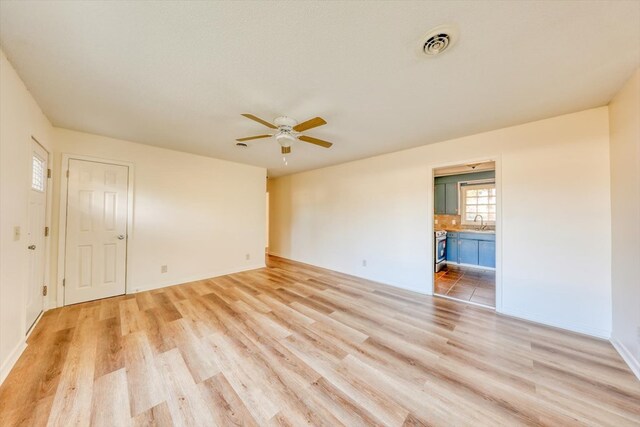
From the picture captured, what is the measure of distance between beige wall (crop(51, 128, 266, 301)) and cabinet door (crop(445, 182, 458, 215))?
4981 millimetres

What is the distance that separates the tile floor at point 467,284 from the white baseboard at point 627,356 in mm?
1052

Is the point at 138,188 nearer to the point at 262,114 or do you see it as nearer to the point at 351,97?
the point at 262,114

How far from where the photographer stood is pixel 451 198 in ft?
19.5

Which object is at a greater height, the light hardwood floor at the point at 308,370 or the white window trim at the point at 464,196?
the white window trim at the point at 464,196

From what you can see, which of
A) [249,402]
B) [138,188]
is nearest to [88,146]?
[138,188]

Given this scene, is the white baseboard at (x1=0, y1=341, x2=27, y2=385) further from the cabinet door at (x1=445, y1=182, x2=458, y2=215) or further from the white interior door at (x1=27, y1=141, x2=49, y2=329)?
the cabinet door at (x1=445, y1=182, x2=458, y2=215)

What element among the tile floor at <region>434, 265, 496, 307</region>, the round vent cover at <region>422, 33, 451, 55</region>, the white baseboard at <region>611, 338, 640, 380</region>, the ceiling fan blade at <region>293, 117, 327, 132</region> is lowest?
the tile floor at <region>434, 265, 496, 307</region>

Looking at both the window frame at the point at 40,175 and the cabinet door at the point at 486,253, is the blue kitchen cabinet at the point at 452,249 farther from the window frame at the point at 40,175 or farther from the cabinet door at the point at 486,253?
the window frame at the point at 40,175

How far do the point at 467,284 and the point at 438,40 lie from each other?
4.10 meters

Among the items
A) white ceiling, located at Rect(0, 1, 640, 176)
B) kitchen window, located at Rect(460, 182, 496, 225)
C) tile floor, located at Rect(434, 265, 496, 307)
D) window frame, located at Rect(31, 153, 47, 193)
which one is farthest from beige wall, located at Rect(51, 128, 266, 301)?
kitchen window, located at Rect(460, 182, 496, 225)

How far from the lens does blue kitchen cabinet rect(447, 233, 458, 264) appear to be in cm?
548

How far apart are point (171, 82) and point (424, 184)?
3.53 metres

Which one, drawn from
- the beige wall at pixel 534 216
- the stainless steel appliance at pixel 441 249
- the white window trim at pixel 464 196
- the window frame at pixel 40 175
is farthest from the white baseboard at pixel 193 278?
the white window trim at pixel 464 196

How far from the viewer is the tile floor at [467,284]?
3.40 m
